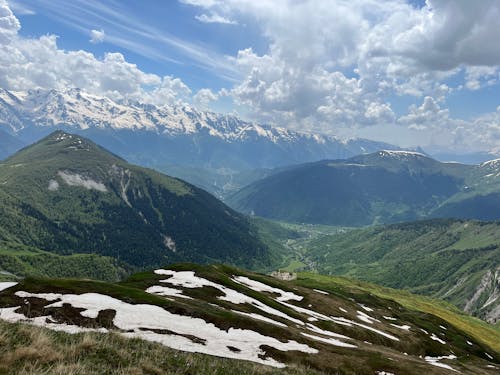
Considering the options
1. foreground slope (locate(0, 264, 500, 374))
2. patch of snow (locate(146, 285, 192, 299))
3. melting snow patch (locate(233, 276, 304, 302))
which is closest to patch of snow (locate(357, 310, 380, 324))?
melting snow patch (locate(233, 276, 304, 302))

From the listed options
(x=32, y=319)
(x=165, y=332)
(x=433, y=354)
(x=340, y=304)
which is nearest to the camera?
(x=32, y=319)

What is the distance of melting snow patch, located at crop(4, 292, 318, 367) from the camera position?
4600cm

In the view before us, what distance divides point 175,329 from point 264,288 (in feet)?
272

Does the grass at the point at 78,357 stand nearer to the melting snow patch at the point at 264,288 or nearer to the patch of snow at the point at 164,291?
the patch of snow at the point at 164,291

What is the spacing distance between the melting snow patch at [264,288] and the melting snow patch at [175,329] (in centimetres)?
6594

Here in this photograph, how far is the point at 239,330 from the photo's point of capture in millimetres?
58500

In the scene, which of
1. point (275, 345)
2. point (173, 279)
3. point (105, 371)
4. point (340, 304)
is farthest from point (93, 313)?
point (340, 304)

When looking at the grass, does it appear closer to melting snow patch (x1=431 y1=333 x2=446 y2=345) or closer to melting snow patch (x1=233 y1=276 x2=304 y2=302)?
melting snow patch (x1=233 y1=276 x2=304 y2=302)

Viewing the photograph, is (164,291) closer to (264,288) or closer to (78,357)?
(264,288)

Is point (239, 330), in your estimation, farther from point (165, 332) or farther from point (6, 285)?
point (6, 285)

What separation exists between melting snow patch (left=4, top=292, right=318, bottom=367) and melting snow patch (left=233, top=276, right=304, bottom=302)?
216 ft

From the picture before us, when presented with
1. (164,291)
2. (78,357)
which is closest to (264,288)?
(164,291)

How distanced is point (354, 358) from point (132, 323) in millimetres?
34410

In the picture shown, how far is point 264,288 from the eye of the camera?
130500 mm
